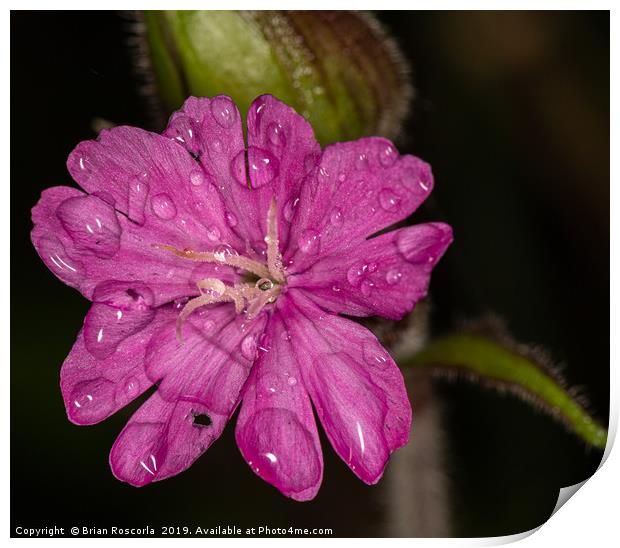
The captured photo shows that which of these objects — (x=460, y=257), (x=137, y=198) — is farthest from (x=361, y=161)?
(x=460, y=257)

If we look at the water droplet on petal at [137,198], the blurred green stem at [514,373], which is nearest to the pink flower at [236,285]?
the water droplet on petal at [137,198]

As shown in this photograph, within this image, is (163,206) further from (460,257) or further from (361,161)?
(460,257)

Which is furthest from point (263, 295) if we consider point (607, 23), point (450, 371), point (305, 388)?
point (607, 23)

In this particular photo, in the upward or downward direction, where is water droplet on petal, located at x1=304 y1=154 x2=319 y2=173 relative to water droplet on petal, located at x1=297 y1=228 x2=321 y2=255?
upward

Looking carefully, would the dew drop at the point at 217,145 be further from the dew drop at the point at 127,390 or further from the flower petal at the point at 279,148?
the dew drop at the point at 127,390

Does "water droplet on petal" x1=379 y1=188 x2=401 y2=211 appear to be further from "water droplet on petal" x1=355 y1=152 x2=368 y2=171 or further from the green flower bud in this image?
the green flower bud

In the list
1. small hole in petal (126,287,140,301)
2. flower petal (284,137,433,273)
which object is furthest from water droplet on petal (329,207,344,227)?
small hole in petal (126,287,140,301)

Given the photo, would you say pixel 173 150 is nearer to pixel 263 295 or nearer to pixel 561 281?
pixel 263 295
